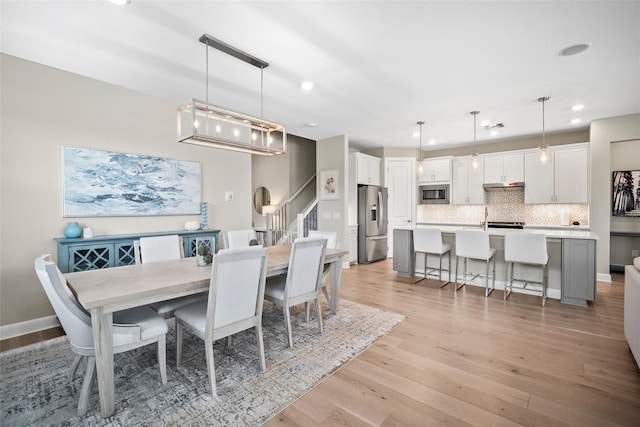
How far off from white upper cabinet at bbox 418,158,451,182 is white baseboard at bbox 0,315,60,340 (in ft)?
22.4

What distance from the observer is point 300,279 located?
105 inches

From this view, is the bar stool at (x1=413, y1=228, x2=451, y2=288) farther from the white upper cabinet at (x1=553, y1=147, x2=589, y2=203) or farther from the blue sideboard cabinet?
the blue sideboard cabinet

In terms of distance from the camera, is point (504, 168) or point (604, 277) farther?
point (504, 168)

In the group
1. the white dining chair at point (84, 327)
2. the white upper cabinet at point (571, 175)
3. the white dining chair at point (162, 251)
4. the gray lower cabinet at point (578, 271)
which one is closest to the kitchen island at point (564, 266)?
the gray lower cabinet at point (578, 271)

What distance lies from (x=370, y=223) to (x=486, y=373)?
4.23 m

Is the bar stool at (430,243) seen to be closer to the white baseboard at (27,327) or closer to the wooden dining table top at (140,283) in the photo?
the wooden dining table top at (140,283)

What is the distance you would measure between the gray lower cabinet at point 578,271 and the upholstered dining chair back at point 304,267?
10.4 feet

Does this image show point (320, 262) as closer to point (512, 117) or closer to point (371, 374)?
point (371, 374)

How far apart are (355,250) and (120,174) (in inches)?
172

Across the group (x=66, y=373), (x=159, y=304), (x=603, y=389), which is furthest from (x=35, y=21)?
(x=603, y=389)

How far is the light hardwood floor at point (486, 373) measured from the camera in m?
1.76

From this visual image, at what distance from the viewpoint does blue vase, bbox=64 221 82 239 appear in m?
3.11

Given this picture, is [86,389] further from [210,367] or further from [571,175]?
[571,175]

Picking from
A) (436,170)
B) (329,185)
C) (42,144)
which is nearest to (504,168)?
(436,170)
